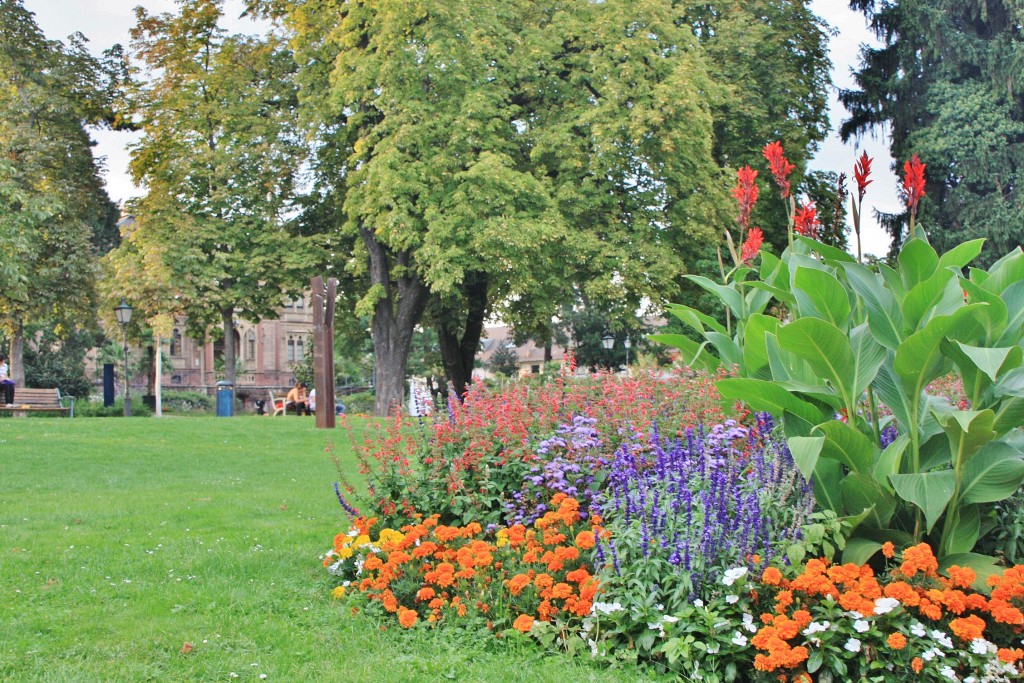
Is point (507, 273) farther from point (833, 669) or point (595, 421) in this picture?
point (833, 669)

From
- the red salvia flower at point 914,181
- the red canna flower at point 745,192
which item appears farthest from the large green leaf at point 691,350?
the red salvia flower at point 914,181

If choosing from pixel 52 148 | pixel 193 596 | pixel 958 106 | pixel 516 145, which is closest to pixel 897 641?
pixel 193 596

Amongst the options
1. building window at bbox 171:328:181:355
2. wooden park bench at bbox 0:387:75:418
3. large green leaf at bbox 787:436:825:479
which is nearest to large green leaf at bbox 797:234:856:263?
large green leaf at bbox 787:436:825:479

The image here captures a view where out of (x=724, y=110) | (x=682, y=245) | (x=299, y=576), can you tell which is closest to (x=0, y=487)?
(x=299, y=576)

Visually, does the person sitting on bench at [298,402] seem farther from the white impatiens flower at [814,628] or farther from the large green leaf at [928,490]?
the white impatiens flower at [814,628]

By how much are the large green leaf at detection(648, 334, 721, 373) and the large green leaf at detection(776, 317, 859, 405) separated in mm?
1794

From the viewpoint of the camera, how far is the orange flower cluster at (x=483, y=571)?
5.03 metres

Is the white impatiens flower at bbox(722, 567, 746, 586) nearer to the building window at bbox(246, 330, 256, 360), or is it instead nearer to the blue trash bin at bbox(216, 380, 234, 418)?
the blue trash bin at bbox(216, 380, 234, 418)

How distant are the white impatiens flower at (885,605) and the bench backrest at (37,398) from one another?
2418cm

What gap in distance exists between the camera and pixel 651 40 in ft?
73.4

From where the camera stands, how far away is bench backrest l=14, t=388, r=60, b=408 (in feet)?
80.6

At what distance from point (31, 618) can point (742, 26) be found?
913 inches

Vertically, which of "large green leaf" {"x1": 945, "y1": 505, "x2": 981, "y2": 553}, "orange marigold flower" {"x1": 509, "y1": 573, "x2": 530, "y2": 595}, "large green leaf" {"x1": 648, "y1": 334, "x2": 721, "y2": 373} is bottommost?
"orange marigold flower" {"x1": 509, "y1": 573, "x2": 530, "y2": 595}

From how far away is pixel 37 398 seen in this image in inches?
979
